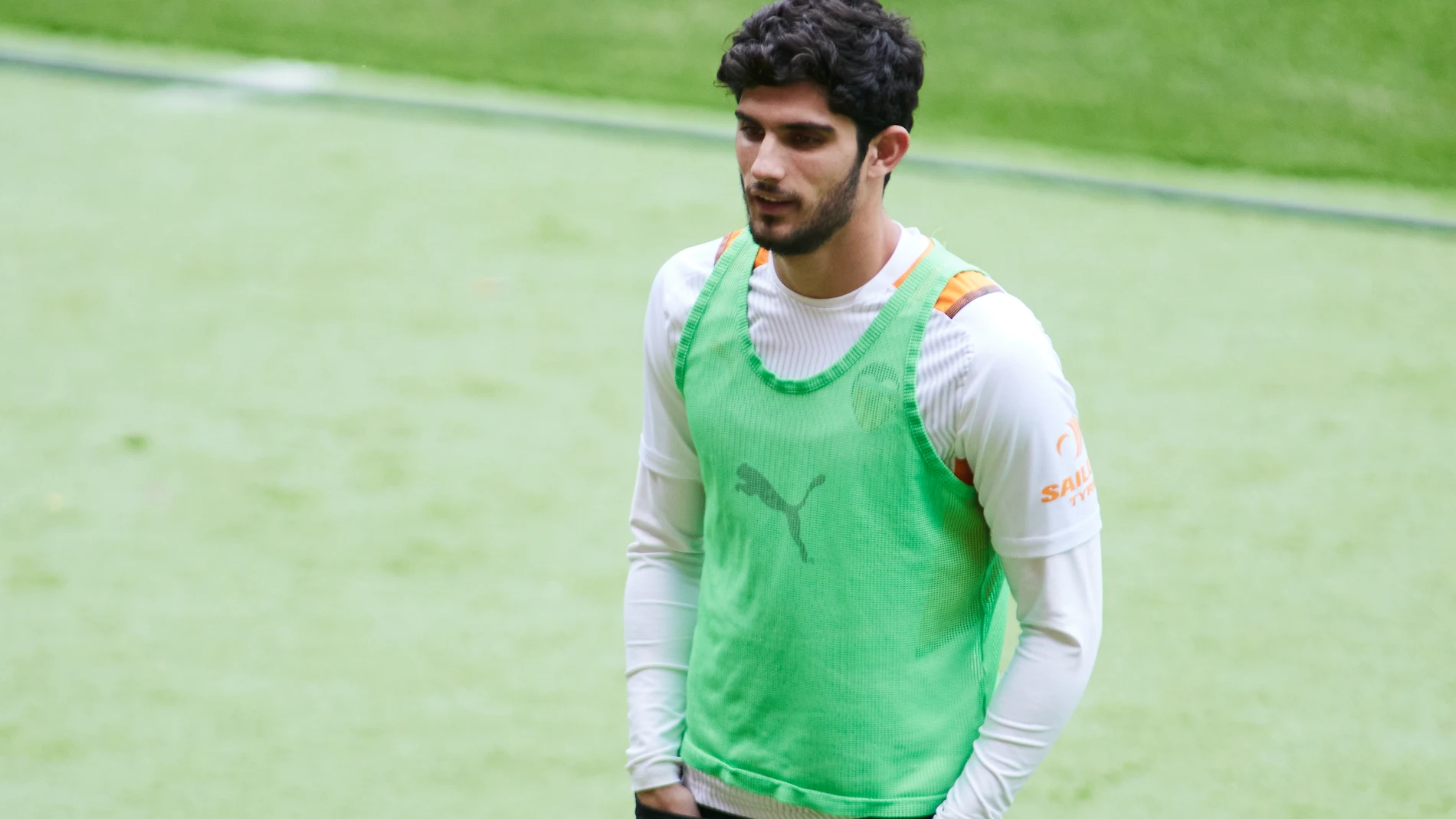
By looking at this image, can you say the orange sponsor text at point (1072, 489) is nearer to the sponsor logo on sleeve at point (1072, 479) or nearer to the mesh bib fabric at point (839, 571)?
the sponsor logo on sleeve at point (1072, 479)

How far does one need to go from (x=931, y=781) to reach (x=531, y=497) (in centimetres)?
342

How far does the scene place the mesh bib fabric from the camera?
216 cm

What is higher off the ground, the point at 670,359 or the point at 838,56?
the point at 838,56

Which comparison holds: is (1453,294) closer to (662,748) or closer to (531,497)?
(531,497)

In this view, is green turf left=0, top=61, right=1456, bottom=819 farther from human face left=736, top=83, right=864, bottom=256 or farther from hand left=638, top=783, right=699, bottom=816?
human face left=736, top=83, right=864, bottom=256

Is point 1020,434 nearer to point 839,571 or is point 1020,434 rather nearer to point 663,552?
point 839,571

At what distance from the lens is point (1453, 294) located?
7.73 meters

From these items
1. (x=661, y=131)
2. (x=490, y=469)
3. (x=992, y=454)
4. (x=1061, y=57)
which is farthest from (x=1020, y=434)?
(x=1061, y=57)

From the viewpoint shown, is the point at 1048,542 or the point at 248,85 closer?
the point at 1048,542

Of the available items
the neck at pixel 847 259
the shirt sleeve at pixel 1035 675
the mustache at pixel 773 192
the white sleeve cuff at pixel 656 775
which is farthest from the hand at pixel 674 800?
the mustache at pixel 773 192

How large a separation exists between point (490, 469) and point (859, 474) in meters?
3.70

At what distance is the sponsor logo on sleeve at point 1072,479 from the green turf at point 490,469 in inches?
81.8

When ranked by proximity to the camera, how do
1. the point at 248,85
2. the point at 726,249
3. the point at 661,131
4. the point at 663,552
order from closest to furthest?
the point at 726,249 → the point at 663,552 → the point at 661,131 → the point at 248,85

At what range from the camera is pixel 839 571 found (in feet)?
7.17
